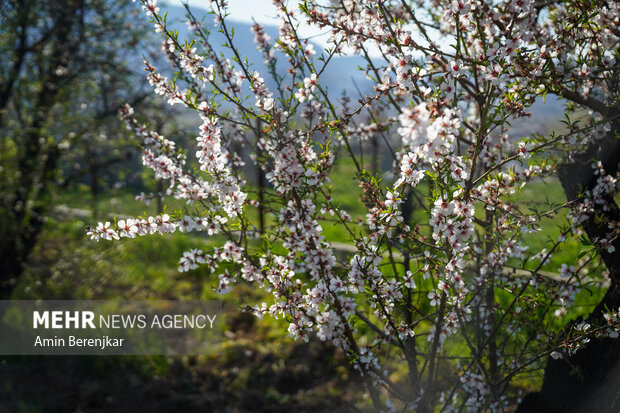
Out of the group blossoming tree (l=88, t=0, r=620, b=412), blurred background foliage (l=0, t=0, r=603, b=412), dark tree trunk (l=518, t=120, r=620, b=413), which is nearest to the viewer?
blossoming tree (l=88, t=0, r=620, b=412)

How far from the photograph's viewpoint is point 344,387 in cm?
362

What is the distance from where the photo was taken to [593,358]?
2191 millimetres

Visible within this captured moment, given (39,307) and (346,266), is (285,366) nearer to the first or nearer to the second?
(346,266)

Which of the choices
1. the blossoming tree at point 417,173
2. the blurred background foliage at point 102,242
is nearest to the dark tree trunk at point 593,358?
the blossoming tree at point 417,173

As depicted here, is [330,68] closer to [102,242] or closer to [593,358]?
[593,358]

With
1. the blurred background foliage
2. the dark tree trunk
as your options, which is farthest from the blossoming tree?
the blurred background foliage

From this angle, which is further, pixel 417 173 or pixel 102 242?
pixel 102 242

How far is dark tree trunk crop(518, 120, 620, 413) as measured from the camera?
2129 mm

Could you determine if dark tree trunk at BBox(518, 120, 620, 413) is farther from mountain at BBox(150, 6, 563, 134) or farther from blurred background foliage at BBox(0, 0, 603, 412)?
blurred background foliage at BBox(0, 0, 603, 412)

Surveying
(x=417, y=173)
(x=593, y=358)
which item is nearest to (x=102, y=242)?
(x=417, y=173)

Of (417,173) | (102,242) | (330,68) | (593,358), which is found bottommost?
(593,358)

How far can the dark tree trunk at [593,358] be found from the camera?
2.13 m

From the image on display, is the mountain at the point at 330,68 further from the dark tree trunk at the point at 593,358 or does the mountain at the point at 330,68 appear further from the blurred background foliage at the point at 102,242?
the blurred background foliage at the point at 102,242

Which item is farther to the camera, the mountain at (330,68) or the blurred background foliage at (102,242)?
the blurred background foliage at (102,242)
